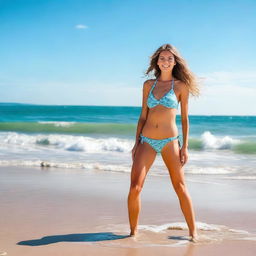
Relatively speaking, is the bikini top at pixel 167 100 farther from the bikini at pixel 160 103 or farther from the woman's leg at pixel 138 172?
the woman's leg at pixel 138 172

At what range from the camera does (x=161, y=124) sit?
4.26m

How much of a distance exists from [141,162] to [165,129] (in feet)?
1.37

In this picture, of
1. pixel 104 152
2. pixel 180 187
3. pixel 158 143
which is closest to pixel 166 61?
pixel 158 143

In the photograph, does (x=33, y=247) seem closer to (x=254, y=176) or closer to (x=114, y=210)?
(x=114, y=210)

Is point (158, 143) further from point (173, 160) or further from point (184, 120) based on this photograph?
point (184, 120)

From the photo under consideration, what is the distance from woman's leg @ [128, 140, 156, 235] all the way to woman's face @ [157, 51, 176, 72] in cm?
82

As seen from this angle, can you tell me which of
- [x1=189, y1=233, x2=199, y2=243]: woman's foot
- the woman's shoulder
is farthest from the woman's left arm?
[x1=189, y1=233, x2=199, y2=243]: woman's foot

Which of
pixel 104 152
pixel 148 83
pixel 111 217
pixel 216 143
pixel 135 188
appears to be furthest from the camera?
pixel 216 143

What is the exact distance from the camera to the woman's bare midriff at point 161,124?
425 cm

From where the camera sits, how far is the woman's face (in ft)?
14.1

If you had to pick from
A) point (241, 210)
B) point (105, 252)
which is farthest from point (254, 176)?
point (105, 252)

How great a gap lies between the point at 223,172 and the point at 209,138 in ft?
33.9

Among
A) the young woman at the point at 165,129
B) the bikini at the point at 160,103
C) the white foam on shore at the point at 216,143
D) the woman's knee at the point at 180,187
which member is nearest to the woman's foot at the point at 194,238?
the young woman at the point at 165,129

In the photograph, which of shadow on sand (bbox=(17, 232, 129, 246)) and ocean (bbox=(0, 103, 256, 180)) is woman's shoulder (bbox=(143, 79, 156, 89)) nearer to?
shadow on sand (bbox=(17, 232, 129, 246))
